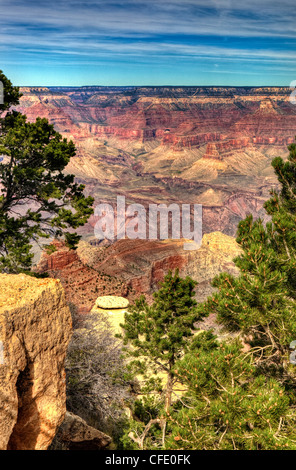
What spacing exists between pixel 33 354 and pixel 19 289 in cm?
112

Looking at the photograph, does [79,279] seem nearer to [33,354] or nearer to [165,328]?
[165,328]

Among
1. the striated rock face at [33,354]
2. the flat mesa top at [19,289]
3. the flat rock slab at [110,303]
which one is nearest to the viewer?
the striated rock face at [33,354]

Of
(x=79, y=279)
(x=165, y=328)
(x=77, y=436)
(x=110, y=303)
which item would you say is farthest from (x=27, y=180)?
(x=79, y=279)

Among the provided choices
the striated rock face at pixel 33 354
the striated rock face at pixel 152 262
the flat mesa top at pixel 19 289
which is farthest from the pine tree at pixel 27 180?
the striated rock face at pixel 152 262

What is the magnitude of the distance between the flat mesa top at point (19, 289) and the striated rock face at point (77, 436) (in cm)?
546

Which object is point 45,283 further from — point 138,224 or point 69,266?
point 138,224

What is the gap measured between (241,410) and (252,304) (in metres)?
2.81

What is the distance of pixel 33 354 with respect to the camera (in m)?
7.05

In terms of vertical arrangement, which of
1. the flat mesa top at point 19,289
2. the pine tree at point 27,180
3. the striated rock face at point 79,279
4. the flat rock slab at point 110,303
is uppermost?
the pine tree at point 27,180

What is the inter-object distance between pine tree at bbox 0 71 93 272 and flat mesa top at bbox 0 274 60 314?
8.61m

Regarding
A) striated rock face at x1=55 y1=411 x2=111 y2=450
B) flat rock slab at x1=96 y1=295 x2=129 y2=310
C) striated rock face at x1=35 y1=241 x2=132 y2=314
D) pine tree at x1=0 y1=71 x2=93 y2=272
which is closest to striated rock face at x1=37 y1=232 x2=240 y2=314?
striated rock face at x1=35 y1=241 x2=132 y2=314

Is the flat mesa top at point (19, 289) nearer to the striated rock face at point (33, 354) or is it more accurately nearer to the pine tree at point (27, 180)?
the striated rock face at point (33, 354)

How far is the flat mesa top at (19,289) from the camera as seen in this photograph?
6.79 meters

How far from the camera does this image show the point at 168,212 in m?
140
